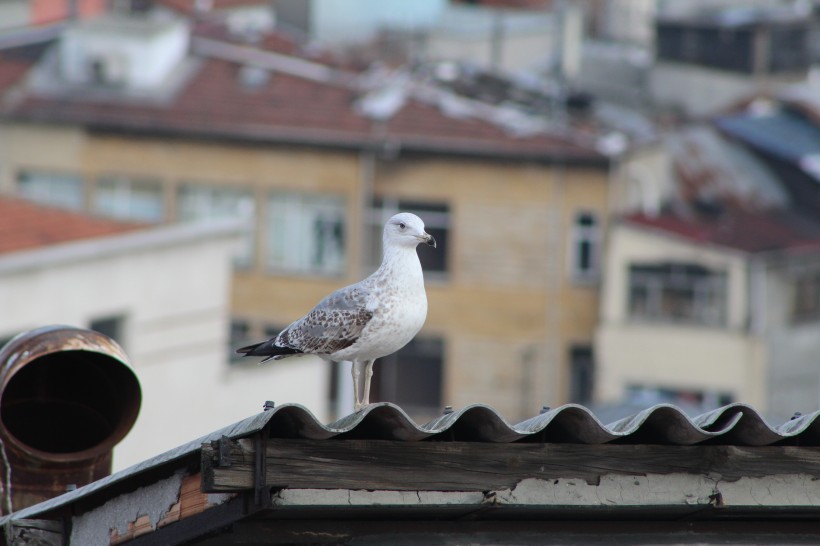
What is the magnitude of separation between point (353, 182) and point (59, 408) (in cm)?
3144

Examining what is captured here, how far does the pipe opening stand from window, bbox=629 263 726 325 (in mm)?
28717

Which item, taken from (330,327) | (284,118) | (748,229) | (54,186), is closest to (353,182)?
(284,118)

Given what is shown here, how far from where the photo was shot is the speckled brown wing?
6.81 metres

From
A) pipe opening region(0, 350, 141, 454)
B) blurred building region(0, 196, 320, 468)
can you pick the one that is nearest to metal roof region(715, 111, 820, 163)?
blurred building region(0, 196, 320, 468)

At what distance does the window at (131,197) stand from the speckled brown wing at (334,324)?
33.5m

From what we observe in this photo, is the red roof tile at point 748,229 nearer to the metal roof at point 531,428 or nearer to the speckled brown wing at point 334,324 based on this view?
the speckled brown wing at point 334,324

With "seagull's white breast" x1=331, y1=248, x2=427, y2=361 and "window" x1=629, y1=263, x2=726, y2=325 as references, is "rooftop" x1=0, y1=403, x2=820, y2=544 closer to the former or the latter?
"seagull's white breast" x1=331, y1=248, x2=427, y2=361

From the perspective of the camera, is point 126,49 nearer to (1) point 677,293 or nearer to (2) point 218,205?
(2) point 218,205

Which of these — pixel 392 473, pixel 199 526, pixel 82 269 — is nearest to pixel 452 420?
pixel 392 473

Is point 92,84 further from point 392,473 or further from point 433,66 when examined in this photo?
point 392,473

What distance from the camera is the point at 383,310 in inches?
265

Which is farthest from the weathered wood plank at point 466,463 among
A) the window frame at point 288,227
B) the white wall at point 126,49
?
the white wall at point 126,49

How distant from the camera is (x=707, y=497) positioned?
6.01 metres

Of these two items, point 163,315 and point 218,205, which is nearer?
point 163,315
